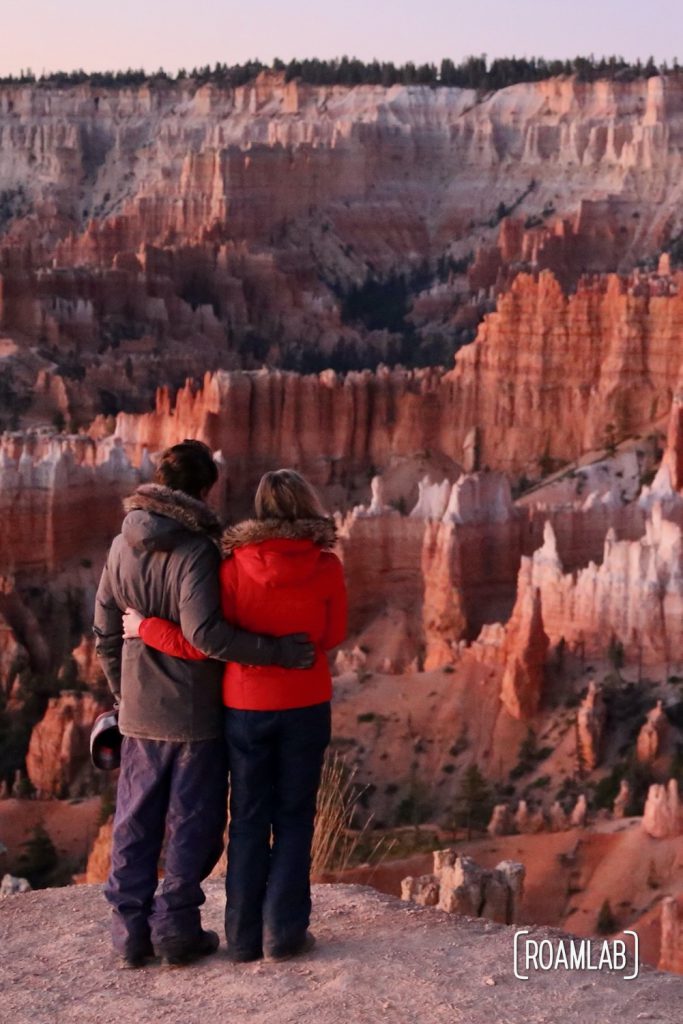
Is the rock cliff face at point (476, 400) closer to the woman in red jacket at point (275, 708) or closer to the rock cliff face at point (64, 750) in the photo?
the rock cliff face at point (64, 750)

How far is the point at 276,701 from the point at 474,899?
473 centimetres

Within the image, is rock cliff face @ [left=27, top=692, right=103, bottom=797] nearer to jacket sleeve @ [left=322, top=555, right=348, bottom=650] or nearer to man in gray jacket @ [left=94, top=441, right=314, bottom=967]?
man in gray jacket @ [left=94, top=441, right=314, bottom=967]

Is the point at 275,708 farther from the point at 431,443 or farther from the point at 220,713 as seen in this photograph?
the point at 431,443

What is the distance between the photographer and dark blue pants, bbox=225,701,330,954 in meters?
8.71

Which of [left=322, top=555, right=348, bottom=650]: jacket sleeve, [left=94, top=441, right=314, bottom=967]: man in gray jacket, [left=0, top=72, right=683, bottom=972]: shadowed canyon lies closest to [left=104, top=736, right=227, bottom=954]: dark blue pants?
[left=94, top=441, right=314, bottom=967]: man in gray jacket

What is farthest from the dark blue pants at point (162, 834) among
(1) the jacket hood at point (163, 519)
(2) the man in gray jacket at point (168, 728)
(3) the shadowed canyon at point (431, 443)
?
(3) the shadowed canyon at point (431, 443)

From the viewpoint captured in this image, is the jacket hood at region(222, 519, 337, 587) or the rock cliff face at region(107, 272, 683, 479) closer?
the jacket hood at region(222, 519, 337, 587)

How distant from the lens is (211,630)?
27.8 ft

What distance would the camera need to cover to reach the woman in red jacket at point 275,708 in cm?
867

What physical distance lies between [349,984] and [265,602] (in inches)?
68.4

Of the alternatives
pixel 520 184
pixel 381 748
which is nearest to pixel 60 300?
pixel 520 184

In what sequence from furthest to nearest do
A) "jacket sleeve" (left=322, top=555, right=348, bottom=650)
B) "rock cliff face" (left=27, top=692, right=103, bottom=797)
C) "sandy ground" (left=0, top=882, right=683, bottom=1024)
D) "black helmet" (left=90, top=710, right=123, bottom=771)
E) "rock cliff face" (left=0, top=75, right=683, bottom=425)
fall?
"rock cliff face" (left=0, top=75, right=683, bottom=425), "rock cliff face" (left=27, top=692, right=103, bottom=797), "black helmet" (left=90, top=710, right=123, bottom=771), "jacket sleeve" (left=322, top=555, right=348, bottom=650), "sandy ground" (left=0, top=882, right=683, bottom=1024)

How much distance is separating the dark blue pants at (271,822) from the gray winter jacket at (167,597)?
20 cm

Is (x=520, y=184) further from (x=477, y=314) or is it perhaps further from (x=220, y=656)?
(x=220, y=656)
